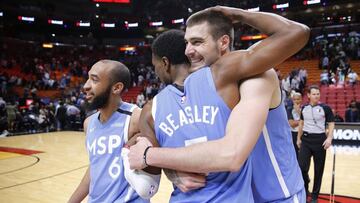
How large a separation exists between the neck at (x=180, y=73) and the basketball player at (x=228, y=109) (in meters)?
0.04

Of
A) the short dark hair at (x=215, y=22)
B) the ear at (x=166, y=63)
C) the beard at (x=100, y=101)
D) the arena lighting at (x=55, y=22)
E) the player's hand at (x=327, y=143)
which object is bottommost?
the player's hand at (x=327, y=143)

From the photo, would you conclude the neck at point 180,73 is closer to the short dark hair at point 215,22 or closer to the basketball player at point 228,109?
the basketball player at point 228,109

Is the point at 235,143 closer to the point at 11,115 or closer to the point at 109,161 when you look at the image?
the point at 109,161

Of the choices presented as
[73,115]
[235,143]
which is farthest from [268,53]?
[73,115]

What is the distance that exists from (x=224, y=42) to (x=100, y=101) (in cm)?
116

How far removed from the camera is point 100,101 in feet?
7.73

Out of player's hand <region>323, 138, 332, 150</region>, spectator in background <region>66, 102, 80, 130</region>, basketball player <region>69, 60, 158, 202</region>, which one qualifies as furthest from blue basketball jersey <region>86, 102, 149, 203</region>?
spectator in background <region>66, 102, 80, 130</region>

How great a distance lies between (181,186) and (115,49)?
3096 centimetres

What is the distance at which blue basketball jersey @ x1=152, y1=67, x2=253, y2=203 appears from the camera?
133cm

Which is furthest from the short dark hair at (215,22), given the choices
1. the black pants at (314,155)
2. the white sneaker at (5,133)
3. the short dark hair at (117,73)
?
the white sneaker at (5,133)

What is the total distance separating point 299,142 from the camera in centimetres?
543

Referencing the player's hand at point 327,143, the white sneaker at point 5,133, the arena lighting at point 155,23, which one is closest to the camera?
the player's hand at point 327,143

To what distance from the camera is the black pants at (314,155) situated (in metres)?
4.97

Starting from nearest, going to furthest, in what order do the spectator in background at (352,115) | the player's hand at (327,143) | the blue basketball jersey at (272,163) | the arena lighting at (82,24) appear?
the blue basketball jersey at (272,163) → the player's hand at (327,143) → the spectator in background at (352,115) → the arena lighting at (82,24)
